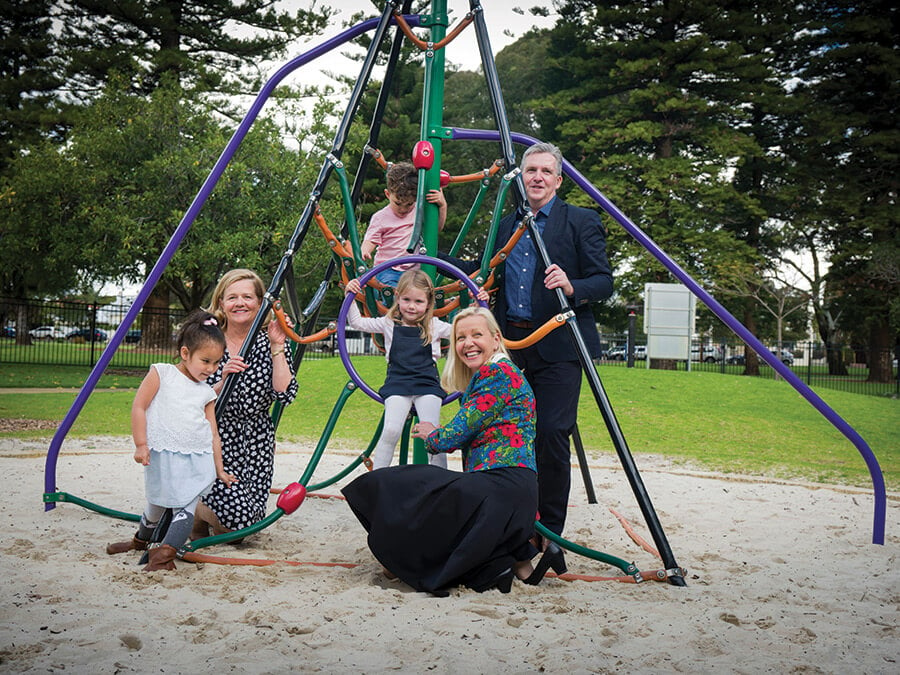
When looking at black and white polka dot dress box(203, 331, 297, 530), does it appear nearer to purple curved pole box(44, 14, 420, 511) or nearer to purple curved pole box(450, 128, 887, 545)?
purple curved pole box(44, 14, 420, 511)

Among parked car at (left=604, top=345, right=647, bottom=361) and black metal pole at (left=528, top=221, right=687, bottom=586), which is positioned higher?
black metal pole at (left=528, top=221, right=687, bottom=586)

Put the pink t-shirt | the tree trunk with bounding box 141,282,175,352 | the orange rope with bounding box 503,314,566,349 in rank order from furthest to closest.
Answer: the tree trunk with bounding box 141,282,175,352, the pink t-shirt, the orange rope with bounding box 503,314,566,349

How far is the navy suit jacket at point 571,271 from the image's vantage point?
3.20m

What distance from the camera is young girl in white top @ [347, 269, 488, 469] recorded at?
318cm

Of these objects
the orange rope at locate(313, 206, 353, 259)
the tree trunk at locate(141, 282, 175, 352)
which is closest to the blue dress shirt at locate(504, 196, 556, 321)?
the orange rope at locate(313, 206, 353, 259)

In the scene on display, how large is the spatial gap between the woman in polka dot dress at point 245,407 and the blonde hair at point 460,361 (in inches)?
30.3

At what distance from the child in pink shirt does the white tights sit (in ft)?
1.99

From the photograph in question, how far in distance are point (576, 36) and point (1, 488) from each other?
19.8 metres

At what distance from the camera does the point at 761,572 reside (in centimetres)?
313

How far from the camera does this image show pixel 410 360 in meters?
3.21

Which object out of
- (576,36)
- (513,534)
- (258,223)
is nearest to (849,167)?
(576,36)

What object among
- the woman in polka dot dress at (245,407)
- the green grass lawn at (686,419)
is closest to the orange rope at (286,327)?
the woman in polka dot dress at (245,407)

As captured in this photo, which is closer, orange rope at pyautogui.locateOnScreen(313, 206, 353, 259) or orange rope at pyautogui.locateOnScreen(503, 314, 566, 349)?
orange rope at pyautogui.locateOnScreen(503, 314, 566, 349)

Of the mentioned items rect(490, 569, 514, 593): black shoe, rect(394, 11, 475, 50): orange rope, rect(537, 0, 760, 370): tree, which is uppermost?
rect(537, 0, 760, 370): tree
